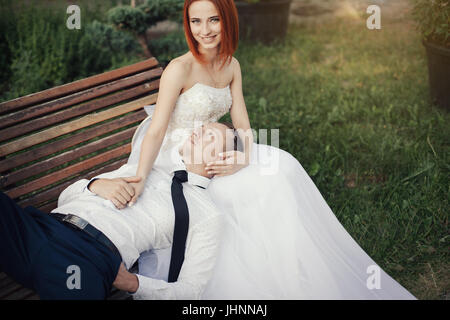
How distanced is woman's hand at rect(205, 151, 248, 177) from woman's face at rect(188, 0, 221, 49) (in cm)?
69

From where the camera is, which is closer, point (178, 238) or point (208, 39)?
point (178, 238)

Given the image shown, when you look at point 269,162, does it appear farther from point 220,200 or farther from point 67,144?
point 67,144

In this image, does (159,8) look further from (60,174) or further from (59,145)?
(60,174)

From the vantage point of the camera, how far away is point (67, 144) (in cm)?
296

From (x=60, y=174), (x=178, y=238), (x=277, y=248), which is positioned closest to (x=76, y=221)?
(x=178, y=238)

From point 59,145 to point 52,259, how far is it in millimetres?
1128

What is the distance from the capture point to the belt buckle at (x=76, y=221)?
2.21 metres

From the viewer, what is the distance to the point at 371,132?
4512 mm

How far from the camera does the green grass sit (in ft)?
10.5

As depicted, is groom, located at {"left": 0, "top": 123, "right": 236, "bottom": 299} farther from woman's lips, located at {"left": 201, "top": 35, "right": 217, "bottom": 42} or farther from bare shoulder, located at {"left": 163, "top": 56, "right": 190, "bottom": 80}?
woman's lips, located at {"left": 201, "top": 35, "right": 217, "bottom": 42}

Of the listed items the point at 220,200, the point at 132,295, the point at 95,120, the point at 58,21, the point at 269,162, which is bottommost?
the point at 132,295

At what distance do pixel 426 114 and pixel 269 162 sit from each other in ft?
9.50

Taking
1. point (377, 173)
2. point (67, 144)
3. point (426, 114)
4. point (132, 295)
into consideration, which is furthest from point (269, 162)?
point (426, 114)

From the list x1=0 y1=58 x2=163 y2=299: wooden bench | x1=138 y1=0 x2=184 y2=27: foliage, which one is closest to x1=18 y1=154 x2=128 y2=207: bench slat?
x1=0 y1=58 x2=163 y2=299: wooden bench
